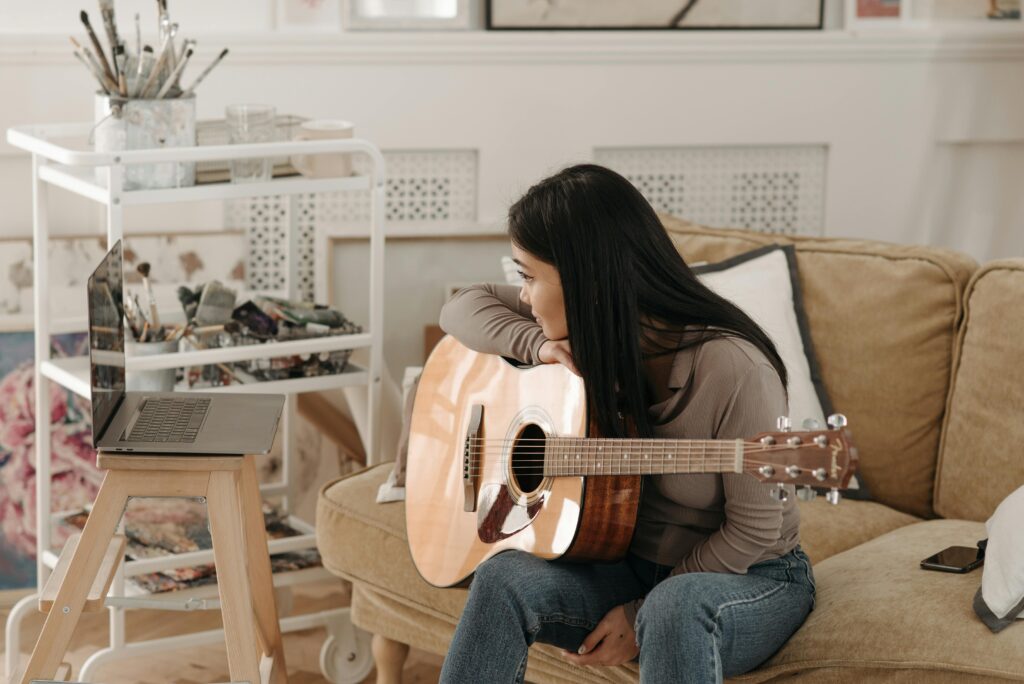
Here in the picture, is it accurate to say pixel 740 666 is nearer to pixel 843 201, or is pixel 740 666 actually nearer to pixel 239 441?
pixel 239 441

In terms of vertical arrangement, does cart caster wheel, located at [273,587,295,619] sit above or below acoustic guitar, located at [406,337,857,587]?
below

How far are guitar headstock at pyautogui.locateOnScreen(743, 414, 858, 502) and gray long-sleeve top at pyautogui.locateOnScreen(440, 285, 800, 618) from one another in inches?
5.9

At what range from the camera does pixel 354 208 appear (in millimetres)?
2789

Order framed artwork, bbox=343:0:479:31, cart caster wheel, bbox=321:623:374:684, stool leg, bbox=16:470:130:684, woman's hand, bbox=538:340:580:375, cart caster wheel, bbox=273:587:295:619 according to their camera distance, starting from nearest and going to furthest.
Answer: woman's hand, bbox=538:340:580:375, stool leg, bbox=16:470:130:684, cart caster wheel, bbox=321:623:374:684, cart caster wheel, bbox=273:587:295:619, framed artwork, bbox=343:0:479:31

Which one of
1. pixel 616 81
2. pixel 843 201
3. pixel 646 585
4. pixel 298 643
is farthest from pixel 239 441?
pixel 843 201

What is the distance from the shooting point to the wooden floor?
2393 mm

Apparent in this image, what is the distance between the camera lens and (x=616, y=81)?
283 centimetres

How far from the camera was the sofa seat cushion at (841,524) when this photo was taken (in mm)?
2049

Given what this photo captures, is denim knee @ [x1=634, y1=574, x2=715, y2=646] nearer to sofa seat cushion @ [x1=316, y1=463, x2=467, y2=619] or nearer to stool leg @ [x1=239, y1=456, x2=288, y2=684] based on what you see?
sofa seat cushion @ [x1=316, y1=463, x2=467, y2=619]

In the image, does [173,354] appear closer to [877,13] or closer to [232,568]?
[232,568]

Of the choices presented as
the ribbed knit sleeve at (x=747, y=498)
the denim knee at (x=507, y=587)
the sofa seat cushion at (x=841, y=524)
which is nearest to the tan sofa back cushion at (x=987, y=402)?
the sofa seat cushion at (x=841, y=524)

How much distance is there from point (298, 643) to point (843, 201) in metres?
1.55

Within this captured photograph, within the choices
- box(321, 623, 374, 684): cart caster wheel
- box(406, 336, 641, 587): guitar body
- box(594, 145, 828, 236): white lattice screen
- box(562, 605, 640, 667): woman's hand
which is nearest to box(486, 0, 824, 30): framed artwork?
box(594, 145, 828, 236): white lattice screen

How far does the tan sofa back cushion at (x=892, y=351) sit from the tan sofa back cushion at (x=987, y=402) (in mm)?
42
